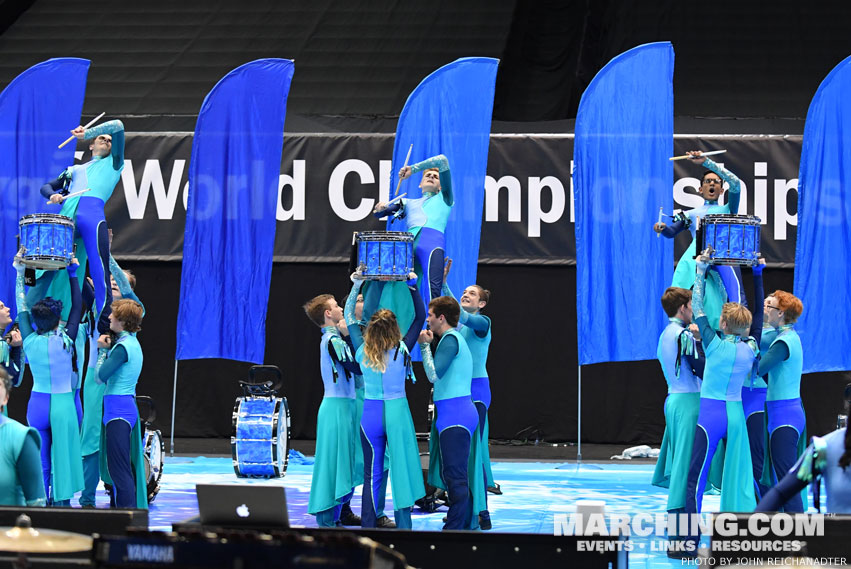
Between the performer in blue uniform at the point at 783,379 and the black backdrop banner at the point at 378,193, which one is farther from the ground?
the black backdrop banner at the point at 378,193

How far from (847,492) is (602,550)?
90 centimetres

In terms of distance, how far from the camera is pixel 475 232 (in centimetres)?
995

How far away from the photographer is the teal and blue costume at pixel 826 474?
12.9ft

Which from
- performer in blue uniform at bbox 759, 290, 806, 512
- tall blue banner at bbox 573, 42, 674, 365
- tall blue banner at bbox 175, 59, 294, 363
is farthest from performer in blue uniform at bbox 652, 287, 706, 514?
tall blue banner at bbox 175, 59, 294, 363

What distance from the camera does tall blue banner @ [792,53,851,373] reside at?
947cm

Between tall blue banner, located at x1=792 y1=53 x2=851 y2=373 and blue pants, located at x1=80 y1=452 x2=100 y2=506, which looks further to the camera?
tall blue banner, located at x1=792 y1=53 x2=851 y2=373

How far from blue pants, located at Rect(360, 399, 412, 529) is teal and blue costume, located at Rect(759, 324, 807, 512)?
2.54 meters

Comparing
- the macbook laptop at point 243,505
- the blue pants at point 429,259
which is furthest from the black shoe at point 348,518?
the macbook laptop at point 243,505

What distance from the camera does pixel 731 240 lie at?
25.5ft

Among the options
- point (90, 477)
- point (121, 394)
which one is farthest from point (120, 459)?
point (90, 477)

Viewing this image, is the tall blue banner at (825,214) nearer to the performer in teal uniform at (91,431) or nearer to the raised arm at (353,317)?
the raised arm at (353,317)

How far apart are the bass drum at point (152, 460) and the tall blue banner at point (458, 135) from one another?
2.82m

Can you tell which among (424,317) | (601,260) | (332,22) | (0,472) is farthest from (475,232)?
(332,22)

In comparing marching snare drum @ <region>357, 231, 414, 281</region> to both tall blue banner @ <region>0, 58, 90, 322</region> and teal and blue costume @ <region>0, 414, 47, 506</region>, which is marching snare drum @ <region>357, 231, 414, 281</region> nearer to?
tall blue banner @ <region>0, 58, 90, 322</region>
